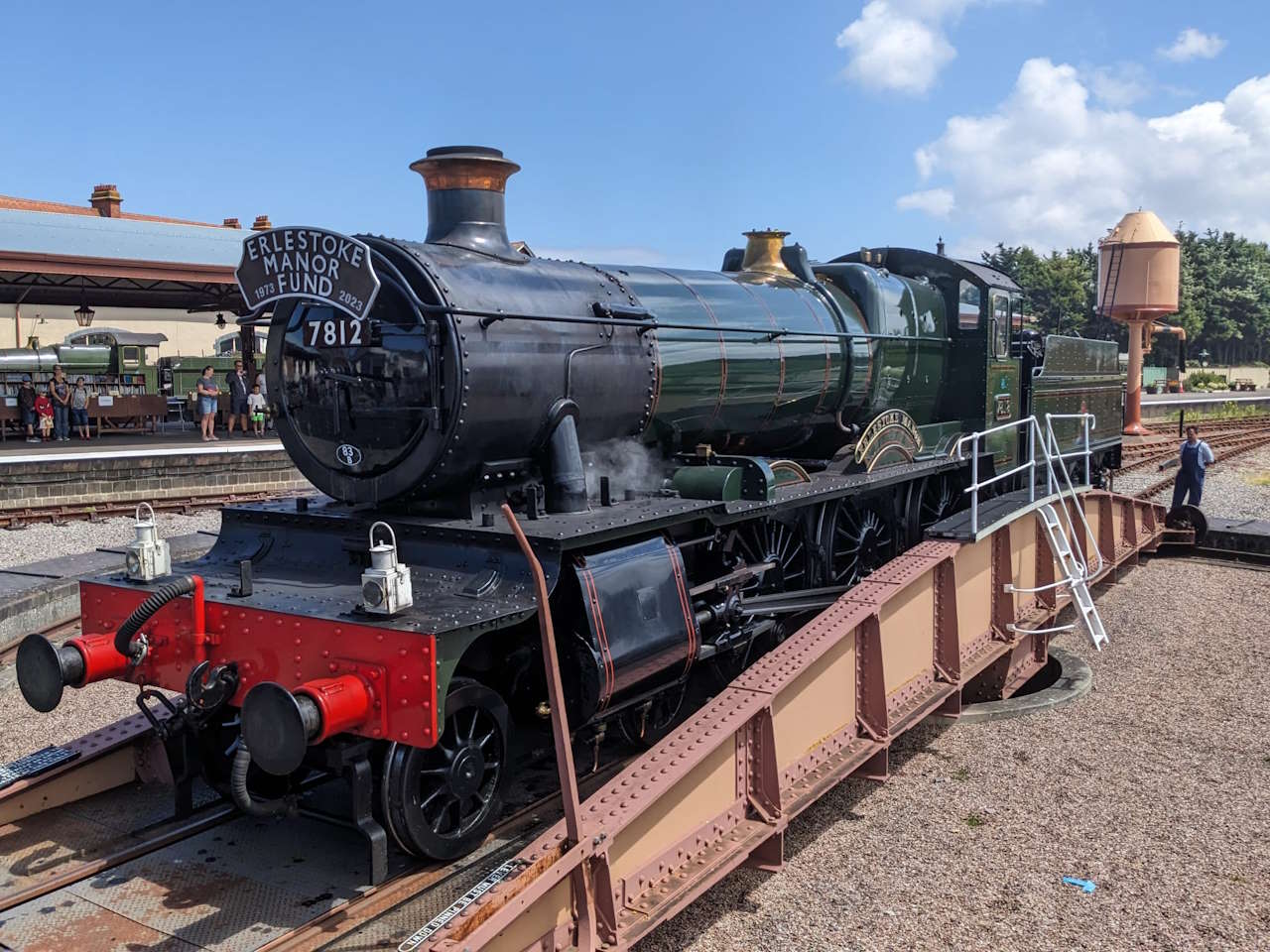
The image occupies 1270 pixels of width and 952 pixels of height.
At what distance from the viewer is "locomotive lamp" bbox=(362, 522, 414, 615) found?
4363 millimetres

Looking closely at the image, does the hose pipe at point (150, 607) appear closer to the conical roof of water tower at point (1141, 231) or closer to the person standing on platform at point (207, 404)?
the person standing on platform at point (207, 404)

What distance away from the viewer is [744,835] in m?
4.63

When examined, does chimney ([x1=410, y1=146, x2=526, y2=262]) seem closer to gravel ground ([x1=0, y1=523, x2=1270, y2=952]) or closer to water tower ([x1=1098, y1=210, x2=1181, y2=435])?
gravel ground ([x1=0, y1=523, x2=1270, y2=952])

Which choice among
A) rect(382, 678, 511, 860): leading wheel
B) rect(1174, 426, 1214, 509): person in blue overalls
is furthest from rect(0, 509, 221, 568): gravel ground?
rect(1174, 426, 1214, 509): person in blue overalls

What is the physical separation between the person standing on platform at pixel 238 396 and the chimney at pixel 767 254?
56.7 feet

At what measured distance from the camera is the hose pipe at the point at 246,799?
4.44m

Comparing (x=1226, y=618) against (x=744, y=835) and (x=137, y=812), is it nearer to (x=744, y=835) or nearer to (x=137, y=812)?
(x=744, y=835)

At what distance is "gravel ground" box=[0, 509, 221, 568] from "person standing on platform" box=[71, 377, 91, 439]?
29.5ft

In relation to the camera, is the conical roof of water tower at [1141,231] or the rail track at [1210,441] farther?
the conical roof of water tower at [1141,231]

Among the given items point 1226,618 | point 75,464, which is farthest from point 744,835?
point 75,464

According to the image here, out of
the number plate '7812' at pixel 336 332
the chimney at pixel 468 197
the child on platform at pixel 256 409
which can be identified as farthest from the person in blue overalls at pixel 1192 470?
the child on platform at pixel 256 409

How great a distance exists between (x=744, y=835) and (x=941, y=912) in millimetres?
879

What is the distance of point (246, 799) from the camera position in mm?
4438

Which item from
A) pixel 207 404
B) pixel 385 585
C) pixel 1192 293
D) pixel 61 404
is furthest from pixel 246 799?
pixel 1192 293
